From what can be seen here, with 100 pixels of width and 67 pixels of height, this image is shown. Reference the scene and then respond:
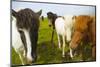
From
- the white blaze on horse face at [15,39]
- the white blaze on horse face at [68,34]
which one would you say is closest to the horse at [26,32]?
the white blaze on horse face at [15,39]

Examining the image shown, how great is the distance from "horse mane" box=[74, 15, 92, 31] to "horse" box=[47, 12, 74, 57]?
70mm

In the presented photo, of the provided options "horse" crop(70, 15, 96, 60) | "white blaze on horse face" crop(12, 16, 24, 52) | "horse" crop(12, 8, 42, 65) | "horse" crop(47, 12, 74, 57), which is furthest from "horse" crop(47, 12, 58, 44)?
"white blaze on horse face" crop(12, 16, 24, 52)

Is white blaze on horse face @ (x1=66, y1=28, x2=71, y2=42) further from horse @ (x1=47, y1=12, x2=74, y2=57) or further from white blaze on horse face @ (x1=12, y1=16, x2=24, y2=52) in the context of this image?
white blaze on horse face @ (x1=12, y1=16, x2=24, y2=52)

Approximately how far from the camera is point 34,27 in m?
2.36

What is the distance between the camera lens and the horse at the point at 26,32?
89.2 inches

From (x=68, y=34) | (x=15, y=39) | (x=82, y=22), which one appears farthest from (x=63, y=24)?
(x=15, y=39)

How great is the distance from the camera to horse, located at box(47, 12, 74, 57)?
96.3 inches

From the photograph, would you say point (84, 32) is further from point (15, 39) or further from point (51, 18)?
point (15, 39)

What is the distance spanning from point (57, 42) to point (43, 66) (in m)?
0.32

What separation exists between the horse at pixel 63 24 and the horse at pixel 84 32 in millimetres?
68

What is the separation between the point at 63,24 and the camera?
2494 mm

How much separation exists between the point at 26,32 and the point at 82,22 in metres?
0.72

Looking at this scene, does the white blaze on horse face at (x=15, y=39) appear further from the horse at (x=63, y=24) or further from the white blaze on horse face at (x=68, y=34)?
the white blaze on horse face at (x=68, y=34)

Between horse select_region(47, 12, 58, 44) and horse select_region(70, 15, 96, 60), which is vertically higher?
horse select_region(47, 12, 58, 44)
